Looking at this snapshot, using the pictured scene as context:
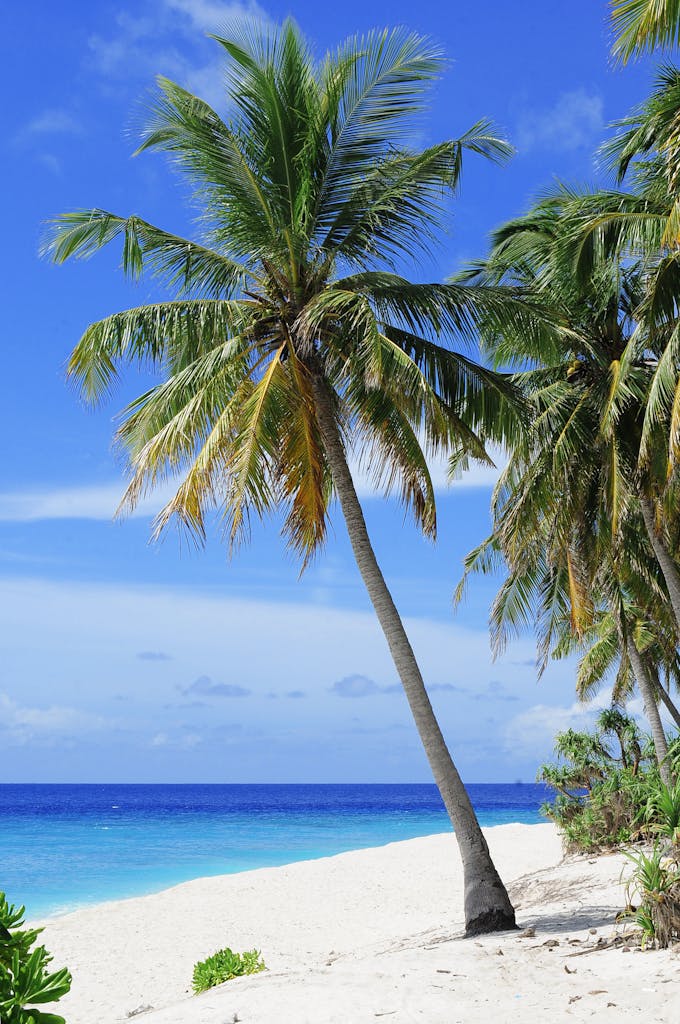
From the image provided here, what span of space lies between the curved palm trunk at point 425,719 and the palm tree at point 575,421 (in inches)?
108

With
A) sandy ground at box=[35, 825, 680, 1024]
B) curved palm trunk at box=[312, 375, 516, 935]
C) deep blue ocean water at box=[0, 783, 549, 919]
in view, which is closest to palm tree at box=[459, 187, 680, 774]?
curved palm trunk at box=[312, 375, 516, 935]

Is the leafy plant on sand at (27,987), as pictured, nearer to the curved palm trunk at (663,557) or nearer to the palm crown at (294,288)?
the palm crown at (294,288)

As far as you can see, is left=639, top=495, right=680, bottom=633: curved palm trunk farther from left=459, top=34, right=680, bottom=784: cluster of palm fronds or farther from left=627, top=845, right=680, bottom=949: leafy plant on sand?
left=627, top=845, right=680, bottom=949: leafy plant on sand

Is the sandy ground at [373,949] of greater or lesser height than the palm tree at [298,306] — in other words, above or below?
below

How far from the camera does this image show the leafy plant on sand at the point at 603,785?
45.4 ft

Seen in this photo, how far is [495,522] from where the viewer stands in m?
15.1

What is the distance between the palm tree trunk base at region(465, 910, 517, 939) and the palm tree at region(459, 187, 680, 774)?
512cm

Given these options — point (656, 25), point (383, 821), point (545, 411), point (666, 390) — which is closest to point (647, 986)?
point (666, 390)

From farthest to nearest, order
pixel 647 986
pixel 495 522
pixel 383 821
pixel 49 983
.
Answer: pixel 383 821, pixel 495 522, pixel 647 986, pixel 49 983

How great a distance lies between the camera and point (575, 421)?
13.5 metres

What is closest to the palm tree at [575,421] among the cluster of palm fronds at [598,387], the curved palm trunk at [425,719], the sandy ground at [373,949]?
the cluster of palm fronds at [598,387]

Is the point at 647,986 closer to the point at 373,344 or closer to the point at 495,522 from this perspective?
the point at 373,344

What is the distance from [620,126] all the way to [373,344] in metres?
6.62

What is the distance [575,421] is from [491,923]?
7354 millimetres
